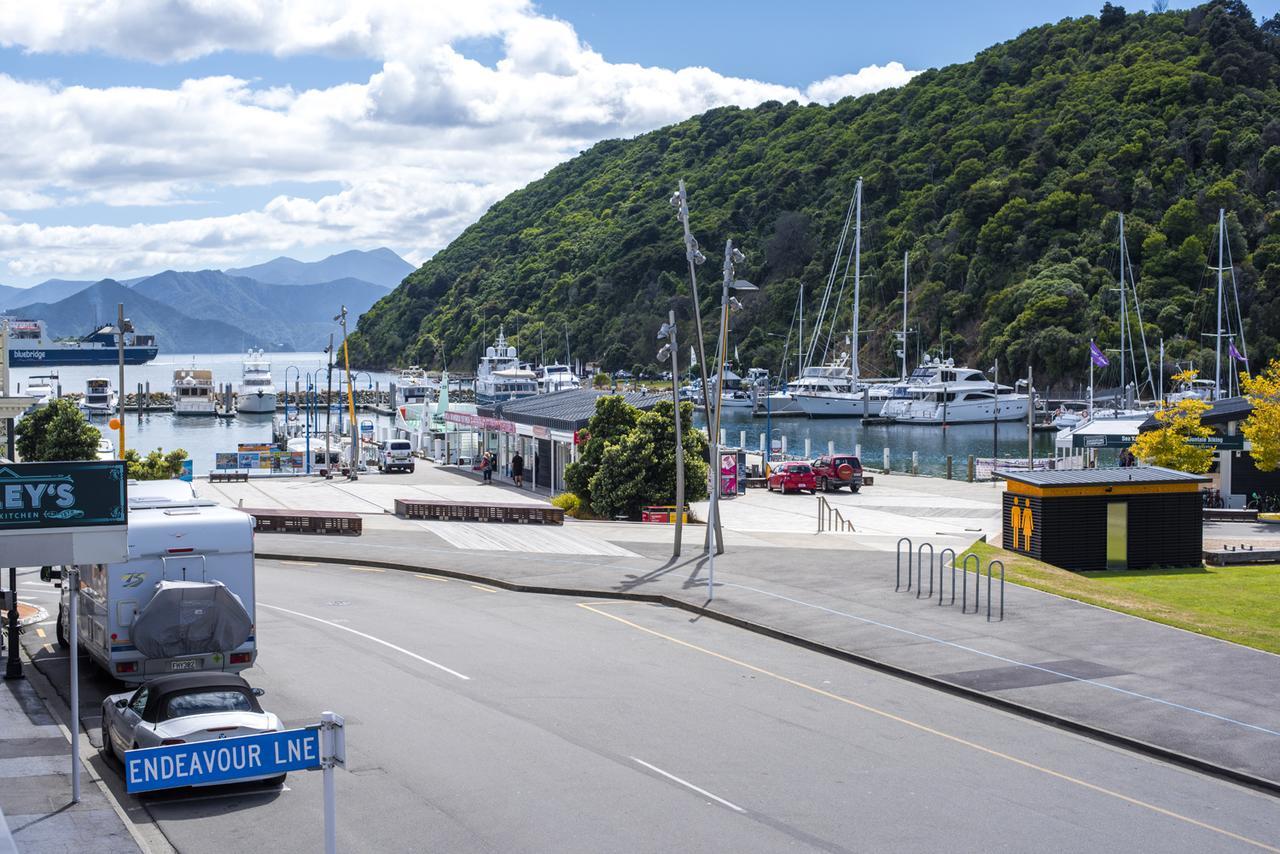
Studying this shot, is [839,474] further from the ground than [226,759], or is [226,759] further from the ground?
[226,759]

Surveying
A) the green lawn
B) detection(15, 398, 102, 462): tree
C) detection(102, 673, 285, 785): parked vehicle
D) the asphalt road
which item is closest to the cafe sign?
detection(102, 673, 285, 785): parked vehicle

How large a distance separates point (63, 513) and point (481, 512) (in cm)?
3038

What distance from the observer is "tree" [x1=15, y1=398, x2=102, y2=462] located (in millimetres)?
53438

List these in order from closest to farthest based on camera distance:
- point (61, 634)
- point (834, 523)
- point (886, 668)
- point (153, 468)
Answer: point (886, 668) < point (61, 634) < point (834, 523) < point (153, 468)

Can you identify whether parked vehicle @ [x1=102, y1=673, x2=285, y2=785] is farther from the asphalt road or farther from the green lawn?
the green lawn

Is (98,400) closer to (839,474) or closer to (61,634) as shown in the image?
(839,474)

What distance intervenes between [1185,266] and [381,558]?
408 ft

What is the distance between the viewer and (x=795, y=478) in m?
57.9

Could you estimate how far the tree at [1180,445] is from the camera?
47.8 meters

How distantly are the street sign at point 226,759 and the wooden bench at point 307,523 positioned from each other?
2899 cm

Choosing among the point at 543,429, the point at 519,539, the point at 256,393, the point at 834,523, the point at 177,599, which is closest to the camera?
the point at 177,599

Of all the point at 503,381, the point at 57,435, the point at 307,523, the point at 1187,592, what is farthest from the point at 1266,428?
the point at 503,381

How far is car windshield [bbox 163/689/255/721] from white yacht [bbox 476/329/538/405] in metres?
77.8

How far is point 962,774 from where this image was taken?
1662 cm
